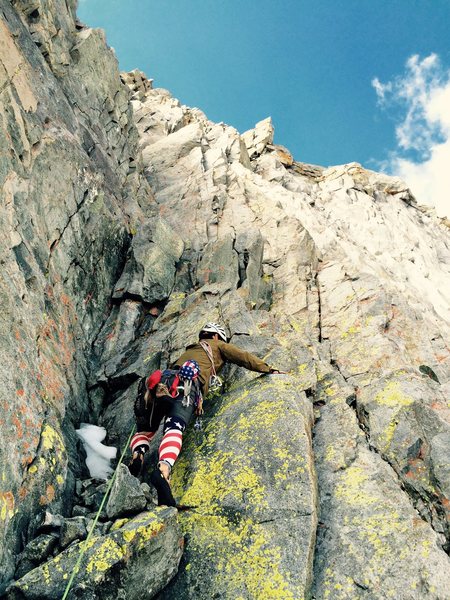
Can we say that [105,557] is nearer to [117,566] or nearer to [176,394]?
[117,566]

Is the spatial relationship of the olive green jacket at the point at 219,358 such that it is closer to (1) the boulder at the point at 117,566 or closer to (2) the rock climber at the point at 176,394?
(2) the rock climber at the point at 176,394

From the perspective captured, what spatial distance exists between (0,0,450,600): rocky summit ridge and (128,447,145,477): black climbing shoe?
86 centimetres

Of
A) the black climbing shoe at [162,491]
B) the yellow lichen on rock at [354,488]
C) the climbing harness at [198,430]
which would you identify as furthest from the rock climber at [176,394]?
the yellow lichen on rock at [354,488]

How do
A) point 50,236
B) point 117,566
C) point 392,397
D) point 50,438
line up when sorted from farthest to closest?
point 50,236, point 392,397, point 50,438, point 117,566

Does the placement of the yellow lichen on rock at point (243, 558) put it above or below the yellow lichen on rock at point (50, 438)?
below

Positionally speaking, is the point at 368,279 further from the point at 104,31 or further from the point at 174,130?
the point at 174,130

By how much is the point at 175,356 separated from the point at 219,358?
2.56 meters

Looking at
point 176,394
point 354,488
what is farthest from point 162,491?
point 354,488

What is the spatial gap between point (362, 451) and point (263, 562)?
14.1 feet

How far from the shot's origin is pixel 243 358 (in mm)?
12641

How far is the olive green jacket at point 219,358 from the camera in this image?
40.7 feet

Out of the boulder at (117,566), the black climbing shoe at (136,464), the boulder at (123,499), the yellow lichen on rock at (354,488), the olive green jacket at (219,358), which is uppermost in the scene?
the olive green jacket at (219,358)

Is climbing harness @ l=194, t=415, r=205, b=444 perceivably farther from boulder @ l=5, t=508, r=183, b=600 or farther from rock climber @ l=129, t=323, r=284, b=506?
boulder @ l=5, t=508, r=183, b=600

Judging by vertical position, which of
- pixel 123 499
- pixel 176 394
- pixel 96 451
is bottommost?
pixel 123 499
